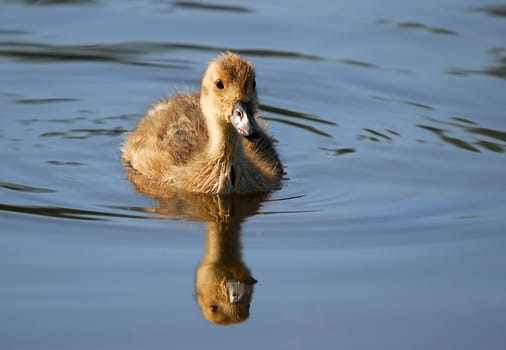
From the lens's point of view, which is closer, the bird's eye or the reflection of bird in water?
the reflection of bird in water

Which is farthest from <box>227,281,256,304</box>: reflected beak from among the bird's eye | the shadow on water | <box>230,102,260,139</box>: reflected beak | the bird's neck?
the shadow on water

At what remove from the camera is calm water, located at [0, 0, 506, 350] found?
7227mm

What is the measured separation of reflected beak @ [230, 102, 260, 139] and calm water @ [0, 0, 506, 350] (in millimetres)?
637

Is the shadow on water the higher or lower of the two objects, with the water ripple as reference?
lower

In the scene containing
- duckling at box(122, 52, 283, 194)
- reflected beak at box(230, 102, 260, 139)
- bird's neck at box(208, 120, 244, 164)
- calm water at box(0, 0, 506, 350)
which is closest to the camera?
calm water at box(0, 0, 506, 350)

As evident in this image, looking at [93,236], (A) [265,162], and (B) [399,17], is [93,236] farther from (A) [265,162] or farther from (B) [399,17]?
(B) [399,17]

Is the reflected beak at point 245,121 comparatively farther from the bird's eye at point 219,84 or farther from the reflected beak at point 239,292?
the reflected beak at point 239,292

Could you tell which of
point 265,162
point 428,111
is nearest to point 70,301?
point 265,162

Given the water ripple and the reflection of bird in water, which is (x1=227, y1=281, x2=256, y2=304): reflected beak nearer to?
the reflection of bird in water

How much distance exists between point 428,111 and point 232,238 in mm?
3947

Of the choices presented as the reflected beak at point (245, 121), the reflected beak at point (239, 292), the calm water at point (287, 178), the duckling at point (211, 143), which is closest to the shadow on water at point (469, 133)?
the calm water at point (287, 178)

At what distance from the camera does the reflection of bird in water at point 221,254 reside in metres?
7.29

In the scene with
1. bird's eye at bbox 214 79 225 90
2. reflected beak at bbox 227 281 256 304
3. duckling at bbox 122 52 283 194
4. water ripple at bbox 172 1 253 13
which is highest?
water ripple at bbox 172 1 253 13

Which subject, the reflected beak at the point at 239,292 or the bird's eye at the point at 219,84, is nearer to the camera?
the reflected beak at the point at 239,292
